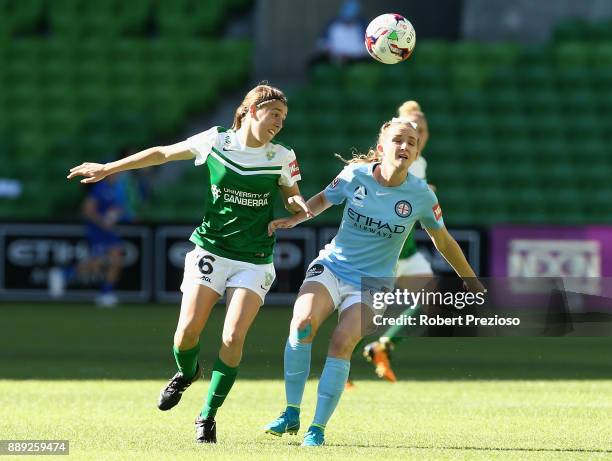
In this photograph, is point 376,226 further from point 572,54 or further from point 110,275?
point 572,54

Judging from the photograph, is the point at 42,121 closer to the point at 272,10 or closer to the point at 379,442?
the point at 272,10

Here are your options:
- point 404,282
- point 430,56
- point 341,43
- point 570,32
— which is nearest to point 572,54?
point 570,32

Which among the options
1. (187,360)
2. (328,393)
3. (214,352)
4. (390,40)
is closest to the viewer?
(328,393)

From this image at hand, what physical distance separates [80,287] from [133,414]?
10.3m

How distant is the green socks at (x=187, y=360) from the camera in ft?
25.7

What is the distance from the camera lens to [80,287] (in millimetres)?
18891

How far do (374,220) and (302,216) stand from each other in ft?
1.33

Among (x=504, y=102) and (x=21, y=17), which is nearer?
(x=504, y=102)

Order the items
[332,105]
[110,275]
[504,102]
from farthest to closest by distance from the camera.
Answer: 1. [332,105]
2. [504,102]
3. [110,275]

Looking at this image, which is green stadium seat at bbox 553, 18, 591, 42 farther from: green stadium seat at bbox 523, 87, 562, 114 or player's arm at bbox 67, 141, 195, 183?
player's arm at bbox 67, 141, 195, 183

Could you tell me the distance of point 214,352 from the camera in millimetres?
12938

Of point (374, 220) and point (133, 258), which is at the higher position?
point (374, 220)

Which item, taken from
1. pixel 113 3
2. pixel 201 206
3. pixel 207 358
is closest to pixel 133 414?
pixel 207 358

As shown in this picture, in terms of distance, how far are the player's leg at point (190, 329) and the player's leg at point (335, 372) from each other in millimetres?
734
